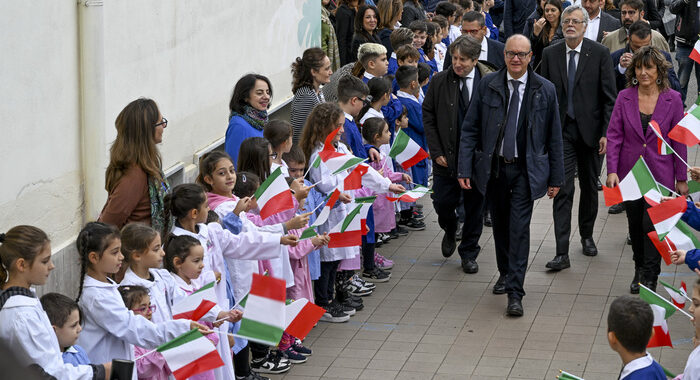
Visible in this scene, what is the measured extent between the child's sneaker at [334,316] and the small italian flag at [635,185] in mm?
2252

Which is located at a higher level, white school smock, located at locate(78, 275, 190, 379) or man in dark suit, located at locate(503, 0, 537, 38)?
white school smock, located at locate(78, 275, 190, 379)

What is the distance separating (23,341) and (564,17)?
647 cm

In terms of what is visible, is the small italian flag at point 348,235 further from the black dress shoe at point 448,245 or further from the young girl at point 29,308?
the young girl at point 29,308

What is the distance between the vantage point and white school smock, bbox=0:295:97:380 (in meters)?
3.67

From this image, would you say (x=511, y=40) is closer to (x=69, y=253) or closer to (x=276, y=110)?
(x=69, y=253)

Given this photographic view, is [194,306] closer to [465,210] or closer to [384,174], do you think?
[384,174]

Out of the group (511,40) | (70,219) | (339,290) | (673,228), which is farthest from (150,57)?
(673,228)

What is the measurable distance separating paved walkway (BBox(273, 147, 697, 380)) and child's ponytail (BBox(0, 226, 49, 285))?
8.77ft

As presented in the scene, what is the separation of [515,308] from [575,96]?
2.35 metres

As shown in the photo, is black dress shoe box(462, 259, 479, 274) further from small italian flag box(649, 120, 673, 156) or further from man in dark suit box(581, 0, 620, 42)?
man in dark suit box(581, 0, 620, 42)

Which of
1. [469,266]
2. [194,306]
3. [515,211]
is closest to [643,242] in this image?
[515,211]

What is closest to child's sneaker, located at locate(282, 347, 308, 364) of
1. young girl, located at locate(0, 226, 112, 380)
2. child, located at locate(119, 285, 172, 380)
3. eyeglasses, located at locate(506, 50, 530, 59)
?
child, located at locate(119, 285, 172, 380)

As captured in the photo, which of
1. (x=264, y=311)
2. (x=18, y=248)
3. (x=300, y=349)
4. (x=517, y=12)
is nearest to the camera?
(x=18, y=248)

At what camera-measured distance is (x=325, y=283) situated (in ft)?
24.2
